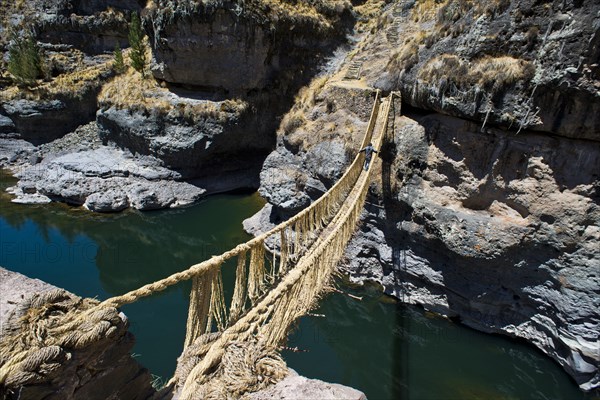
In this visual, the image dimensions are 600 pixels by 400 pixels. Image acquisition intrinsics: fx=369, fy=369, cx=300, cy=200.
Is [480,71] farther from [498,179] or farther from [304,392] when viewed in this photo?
[304,392]

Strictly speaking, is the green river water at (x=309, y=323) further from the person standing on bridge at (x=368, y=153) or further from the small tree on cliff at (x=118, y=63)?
the small tree on cliff at (x=118, y=63)

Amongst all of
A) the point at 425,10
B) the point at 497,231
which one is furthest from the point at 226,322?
the point at 425,10

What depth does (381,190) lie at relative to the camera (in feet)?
36.4

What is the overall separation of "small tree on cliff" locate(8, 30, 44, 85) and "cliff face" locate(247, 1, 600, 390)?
62.1 feet

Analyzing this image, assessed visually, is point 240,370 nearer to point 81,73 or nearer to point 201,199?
point 201,199

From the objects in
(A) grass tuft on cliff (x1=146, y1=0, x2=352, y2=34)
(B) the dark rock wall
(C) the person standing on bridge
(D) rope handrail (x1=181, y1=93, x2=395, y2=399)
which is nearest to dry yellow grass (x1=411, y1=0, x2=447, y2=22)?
(A) grass tuft on cliff (x1=146, y1=0, x2=352, y2=34)

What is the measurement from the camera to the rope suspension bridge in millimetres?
2361

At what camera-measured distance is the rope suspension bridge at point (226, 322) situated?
2.36 m

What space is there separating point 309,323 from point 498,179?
21.1 feet

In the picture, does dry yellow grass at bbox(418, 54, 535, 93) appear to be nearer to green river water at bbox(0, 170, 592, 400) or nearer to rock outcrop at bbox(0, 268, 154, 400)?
green river water at bbox(0, 170, 592, 400)

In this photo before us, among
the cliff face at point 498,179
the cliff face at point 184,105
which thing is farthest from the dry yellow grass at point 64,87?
the cliff face at point 498,179

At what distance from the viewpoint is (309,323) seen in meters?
10.9

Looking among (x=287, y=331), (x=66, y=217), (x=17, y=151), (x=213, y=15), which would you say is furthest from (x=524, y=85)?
(x=17, y=151)

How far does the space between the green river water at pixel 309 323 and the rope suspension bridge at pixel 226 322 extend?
330cm
